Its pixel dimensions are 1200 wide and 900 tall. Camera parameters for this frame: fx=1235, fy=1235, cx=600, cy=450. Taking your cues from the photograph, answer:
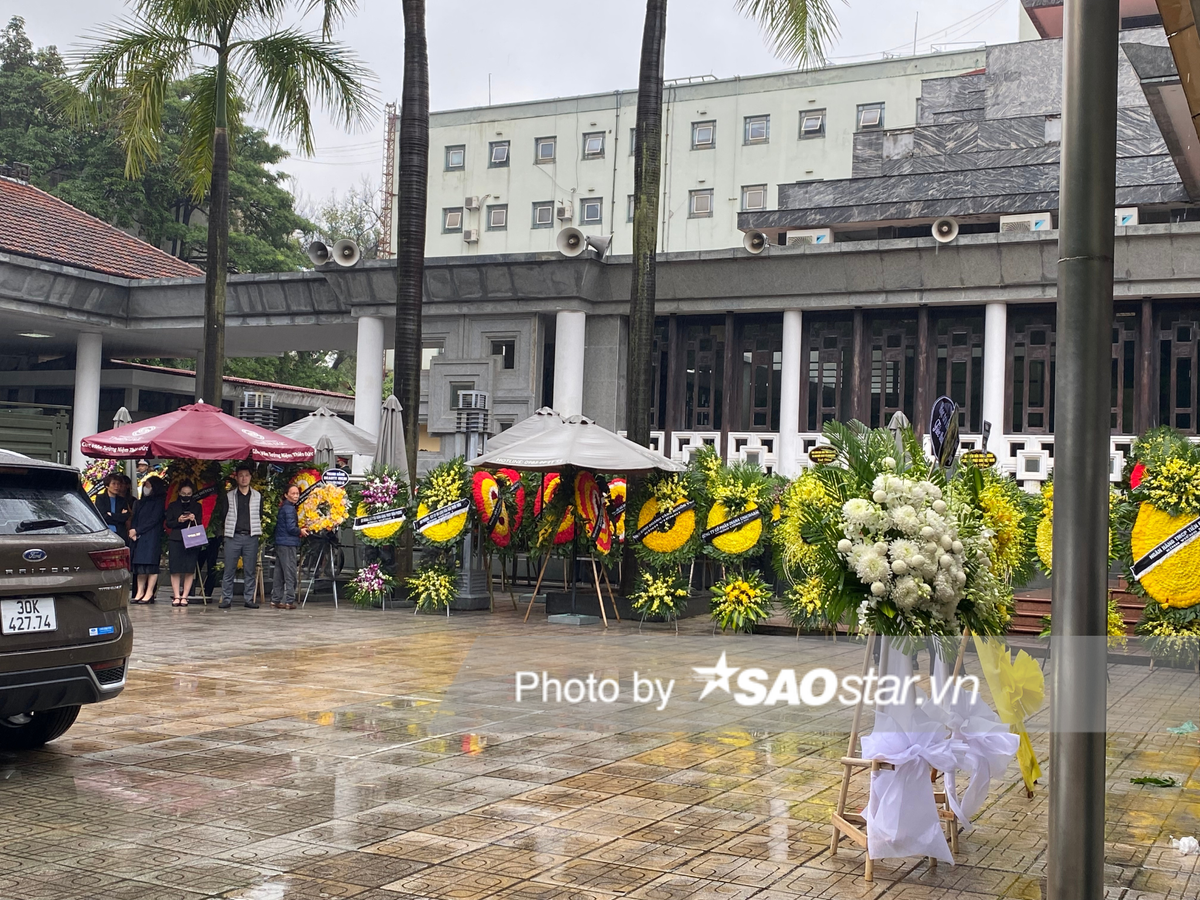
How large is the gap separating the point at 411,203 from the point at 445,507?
15.4 ft

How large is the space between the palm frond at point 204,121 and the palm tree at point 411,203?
3484 mm

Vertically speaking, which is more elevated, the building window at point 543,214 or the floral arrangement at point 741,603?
the building window at point 543,214

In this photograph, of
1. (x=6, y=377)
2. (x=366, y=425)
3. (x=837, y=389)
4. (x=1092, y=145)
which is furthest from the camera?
(x=6, y=377)

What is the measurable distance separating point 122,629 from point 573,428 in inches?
352

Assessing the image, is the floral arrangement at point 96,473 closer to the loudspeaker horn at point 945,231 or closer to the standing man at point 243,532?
the standing man at point 243,532

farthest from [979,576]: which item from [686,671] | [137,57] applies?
[137,57]

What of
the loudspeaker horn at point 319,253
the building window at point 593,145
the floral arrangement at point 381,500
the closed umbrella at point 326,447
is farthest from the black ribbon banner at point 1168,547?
the building window at point 593,145

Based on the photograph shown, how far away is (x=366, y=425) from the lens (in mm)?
24219

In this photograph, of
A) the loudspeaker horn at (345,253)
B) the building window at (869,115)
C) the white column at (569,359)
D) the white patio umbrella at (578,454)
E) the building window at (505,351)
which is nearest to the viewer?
the white patio umbrella at (578,454)

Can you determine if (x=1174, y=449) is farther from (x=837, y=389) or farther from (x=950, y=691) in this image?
(x=837, y=389)

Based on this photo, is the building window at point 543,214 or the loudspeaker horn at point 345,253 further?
the building window at point 543,214

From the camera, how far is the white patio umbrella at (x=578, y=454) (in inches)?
579

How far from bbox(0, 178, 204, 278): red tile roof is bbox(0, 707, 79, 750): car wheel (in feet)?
61.5

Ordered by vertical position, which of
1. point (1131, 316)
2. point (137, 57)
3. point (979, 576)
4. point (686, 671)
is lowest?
point (686, 671)
